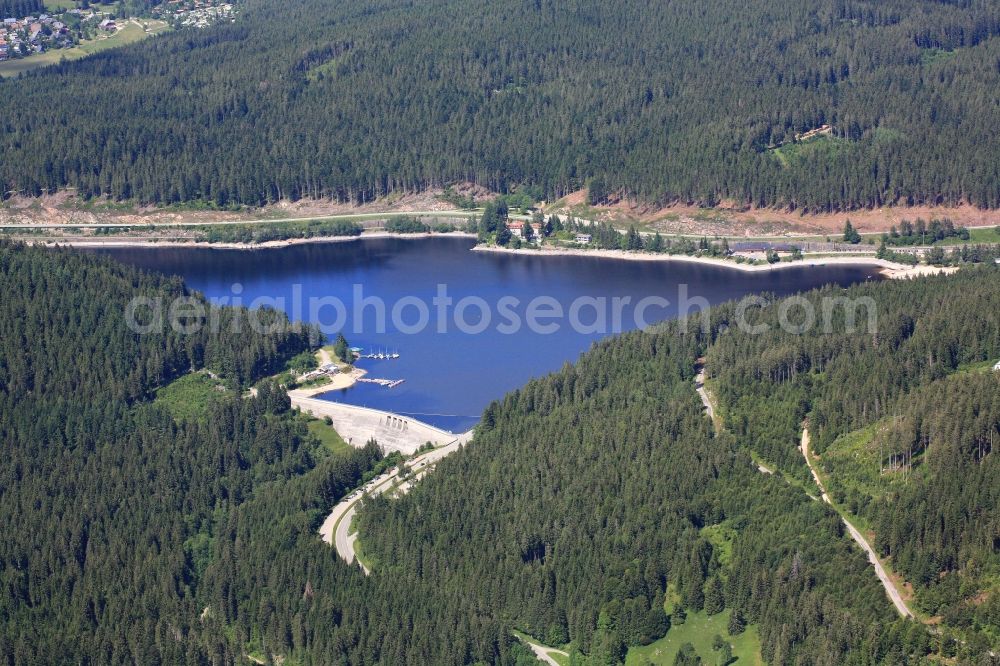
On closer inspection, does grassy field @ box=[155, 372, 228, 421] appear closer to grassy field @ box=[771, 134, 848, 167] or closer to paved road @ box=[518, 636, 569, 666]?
paved road @ box=[518, 636, 569, 666]

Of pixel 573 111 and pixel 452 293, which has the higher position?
pixel 573 111

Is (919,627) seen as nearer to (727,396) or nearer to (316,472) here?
(727,396)

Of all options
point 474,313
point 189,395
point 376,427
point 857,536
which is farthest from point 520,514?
point 474,313

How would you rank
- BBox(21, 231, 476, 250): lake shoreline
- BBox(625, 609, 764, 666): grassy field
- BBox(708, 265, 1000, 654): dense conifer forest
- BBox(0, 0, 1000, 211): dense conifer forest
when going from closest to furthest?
1. BBox(625, 609, 764, 666): grassy field
2. BBox(708, 265, 1000, 654): dense conifer forest
3. BBox(0, 0, 1000, 211): dense conifer forest
4. BBox(21, 231, 476, 250): lake shoreline

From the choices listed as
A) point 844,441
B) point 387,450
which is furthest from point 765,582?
point 387,450

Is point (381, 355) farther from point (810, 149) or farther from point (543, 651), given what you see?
point (810, 149)

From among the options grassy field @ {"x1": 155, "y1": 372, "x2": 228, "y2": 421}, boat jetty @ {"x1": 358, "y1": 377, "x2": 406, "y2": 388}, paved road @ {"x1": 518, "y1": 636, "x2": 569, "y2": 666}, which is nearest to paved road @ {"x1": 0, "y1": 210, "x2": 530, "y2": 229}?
boat jetty @ {"x1": 358, "y1": 377, "x2": 406, "y2": 388}
